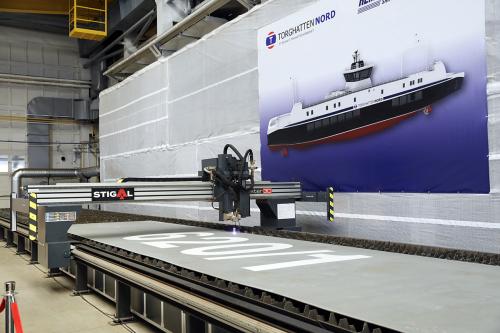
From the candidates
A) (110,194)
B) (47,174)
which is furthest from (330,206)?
(47,174)

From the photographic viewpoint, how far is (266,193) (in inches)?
210

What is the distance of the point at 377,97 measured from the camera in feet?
17.4

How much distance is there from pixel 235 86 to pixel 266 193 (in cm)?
285

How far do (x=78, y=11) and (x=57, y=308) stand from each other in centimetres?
1064

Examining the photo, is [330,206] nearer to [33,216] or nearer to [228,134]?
[228,134]

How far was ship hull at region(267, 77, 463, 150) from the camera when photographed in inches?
185

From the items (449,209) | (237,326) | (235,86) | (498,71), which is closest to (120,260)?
(237,326)

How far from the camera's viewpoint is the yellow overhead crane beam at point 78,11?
1248 centimetres

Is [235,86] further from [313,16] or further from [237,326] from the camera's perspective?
[237,326]

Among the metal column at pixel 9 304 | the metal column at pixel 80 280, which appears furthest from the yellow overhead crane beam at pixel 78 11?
the metal column at pixel 9 304

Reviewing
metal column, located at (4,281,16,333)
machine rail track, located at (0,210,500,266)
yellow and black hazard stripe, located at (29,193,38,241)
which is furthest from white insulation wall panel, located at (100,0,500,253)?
metal column, located at (4,281,16,333)

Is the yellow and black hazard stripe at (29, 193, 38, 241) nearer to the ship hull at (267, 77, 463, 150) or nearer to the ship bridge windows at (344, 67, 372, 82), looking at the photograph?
the ship hull at (267, 77, 463, 150)

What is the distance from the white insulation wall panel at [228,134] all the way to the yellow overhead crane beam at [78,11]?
1.68 meters

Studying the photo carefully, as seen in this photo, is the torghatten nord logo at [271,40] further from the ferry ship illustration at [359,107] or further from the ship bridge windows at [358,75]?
the ship bridge windows at [358,75]
